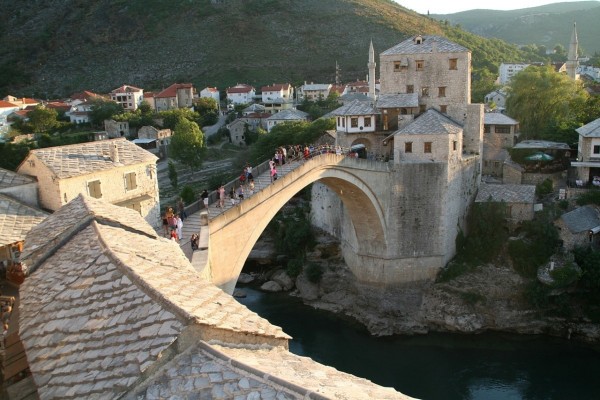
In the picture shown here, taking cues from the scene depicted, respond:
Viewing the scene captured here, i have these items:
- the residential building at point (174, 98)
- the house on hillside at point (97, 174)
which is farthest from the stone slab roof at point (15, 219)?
the residential building at point (174, 98)

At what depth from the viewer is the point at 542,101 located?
39094 millimetres

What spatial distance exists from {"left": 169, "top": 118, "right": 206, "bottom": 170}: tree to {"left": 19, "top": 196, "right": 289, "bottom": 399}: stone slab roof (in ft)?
136

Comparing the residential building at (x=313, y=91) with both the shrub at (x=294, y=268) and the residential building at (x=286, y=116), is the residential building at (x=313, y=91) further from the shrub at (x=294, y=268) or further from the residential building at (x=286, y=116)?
the shrub at (x=294, y=268)

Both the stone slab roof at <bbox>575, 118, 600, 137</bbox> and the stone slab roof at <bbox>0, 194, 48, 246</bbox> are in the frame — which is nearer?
the stone slab roof at <bbox>0, 194, 48, 246</bbox>

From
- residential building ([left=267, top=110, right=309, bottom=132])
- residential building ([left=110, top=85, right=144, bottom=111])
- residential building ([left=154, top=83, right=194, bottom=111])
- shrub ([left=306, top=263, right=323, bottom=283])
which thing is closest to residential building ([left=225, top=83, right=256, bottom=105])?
residential building ([left=154, top=83, right=194, bottom=111])

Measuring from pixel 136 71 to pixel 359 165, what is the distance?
246ft

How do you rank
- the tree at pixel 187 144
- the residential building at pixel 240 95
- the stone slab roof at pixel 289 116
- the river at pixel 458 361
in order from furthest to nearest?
1. the residential building at pixel 240 95
2. the stone slab roof at pixel 289 116
3. the tree at pixel 187 144
4. the river at pixel 458 361

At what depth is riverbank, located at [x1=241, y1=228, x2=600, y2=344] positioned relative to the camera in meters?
26.9

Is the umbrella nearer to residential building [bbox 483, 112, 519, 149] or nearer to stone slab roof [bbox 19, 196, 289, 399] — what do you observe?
residential building [bbox 483, 112, 519, 149]

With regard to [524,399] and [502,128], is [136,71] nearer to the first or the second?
[502,128]

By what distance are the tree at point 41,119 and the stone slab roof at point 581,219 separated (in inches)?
1898

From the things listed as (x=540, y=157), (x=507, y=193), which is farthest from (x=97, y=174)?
(x=540, y=157)

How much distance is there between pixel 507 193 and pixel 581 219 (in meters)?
4.01

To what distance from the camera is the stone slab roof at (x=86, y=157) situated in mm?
16141
